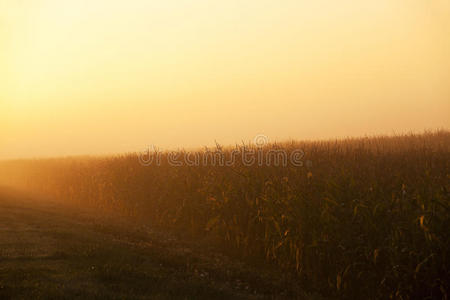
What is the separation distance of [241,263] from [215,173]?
182 inches

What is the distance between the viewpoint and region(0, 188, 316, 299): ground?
28.7 feet

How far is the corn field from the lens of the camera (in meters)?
8.24

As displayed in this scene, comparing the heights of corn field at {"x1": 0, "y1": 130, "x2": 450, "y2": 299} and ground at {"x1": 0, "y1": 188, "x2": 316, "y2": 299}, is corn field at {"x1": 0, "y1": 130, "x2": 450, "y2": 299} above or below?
above

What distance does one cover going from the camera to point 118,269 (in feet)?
33.7

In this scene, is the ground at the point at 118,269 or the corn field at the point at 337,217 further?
the ground at the point at 118,269

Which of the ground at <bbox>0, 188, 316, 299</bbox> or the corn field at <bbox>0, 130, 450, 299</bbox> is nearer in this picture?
the corn field at <bbox>0, 130, 450, 299</bbox>

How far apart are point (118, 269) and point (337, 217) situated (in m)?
5.75

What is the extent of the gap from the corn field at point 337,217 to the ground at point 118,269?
88cm

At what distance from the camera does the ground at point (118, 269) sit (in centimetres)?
876

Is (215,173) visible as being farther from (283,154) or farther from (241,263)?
(241,263)

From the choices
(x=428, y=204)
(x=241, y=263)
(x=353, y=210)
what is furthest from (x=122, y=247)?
(x=428, y=204)

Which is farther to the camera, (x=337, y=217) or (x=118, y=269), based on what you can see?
(x=118, y=269)

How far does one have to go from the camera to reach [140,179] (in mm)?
20797

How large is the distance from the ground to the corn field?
88 centimetres
